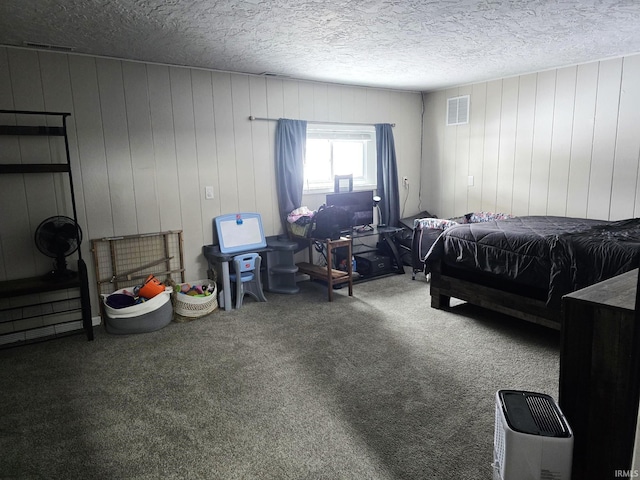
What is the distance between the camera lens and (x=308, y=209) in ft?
17.0

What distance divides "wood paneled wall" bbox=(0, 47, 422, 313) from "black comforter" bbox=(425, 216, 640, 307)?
2.14 metres

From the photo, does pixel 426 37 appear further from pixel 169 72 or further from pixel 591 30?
pixel 169 72

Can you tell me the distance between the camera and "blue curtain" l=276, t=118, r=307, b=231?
4.87 metres

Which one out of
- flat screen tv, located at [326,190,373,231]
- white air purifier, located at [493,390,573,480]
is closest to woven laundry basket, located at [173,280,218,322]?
flat screen tv, located at [326,190,373,231]

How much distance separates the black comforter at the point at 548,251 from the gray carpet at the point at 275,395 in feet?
1.70

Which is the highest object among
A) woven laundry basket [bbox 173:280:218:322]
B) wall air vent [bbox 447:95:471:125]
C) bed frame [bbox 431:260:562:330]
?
wall air vent [bbox 447:95:471:125]

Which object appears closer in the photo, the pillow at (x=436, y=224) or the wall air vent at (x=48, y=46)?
the wall air vent at (x=48, y=46)

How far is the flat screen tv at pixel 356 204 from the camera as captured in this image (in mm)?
5091

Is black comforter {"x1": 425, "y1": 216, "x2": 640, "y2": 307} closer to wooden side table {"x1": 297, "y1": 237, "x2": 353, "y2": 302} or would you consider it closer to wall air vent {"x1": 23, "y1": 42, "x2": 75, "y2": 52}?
wooden side table {"x1": 297, "y1": 237, "x2": 353, "y2": 302}

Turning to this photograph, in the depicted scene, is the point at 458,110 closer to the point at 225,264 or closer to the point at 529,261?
the point at 529,261

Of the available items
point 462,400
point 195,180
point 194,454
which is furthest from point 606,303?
point 195,180

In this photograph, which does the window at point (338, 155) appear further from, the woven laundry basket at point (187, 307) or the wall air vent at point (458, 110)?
the woven laundry basket at point (187, 307)

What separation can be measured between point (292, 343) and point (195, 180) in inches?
79.6

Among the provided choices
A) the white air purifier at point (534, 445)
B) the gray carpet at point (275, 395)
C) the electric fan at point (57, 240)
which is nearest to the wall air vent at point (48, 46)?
the electric fan at point (57, 240)
